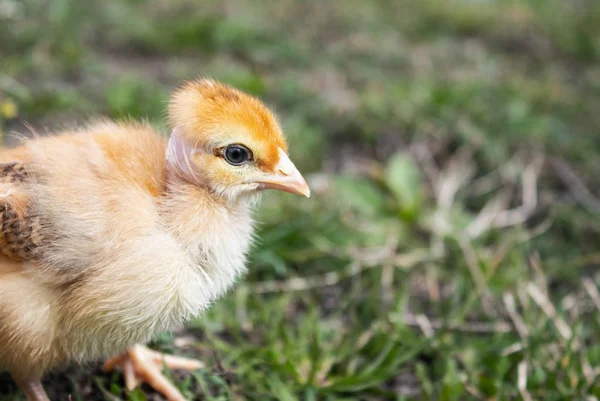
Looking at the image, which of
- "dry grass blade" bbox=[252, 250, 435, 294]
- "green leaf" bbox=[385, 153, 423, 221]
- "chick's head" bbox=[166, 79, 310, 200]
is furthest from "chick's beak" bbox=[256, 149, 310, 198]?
"green leaf" bbox=[385, 153, 423, 221]

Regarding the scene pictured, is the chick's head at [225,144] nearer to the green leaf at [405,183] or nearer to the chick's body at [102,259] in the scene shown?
the chick's body at [102,259]

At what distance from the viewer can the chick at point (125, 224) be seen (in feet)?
7.30

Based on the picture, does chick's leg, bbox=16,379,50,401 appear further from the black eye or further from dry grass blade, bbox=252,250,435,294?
dry grass blade, bbox=252,250,435,294

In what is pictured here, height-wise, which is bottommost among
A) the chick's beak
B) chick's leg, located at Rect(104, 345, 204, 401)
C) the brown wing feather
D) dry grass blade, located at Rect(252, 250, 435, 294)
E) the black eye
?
dry grass blade, located at Rect(252, 250, 435, 294)

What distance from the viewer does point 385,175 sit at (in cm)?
479

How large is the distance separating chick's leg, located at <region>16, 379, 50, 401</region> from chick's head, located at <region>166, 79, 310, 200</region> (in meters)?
0.89

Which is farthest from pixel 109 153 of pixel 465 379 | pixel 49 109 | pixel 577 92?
pixel 577 92

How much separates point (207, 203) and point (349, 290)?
1.66 m

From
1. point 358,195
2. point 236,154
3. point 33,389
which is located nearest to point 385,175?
point 358,195

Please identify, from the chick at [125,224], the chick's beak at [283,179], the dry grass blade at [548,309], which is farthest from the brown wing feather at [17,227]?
the dry grass blade at [548,309]

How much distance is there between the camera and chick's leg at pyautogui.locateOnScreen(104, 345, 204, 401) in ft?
9.06

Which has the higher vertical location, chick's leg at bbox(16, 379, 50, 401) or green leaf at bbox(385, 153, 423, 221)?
chick's leg at bbox(16, 379, 50, 401)

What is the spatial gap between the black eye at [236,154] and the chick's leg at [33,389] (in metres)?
1.03

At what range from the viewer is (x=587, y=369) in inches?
126
